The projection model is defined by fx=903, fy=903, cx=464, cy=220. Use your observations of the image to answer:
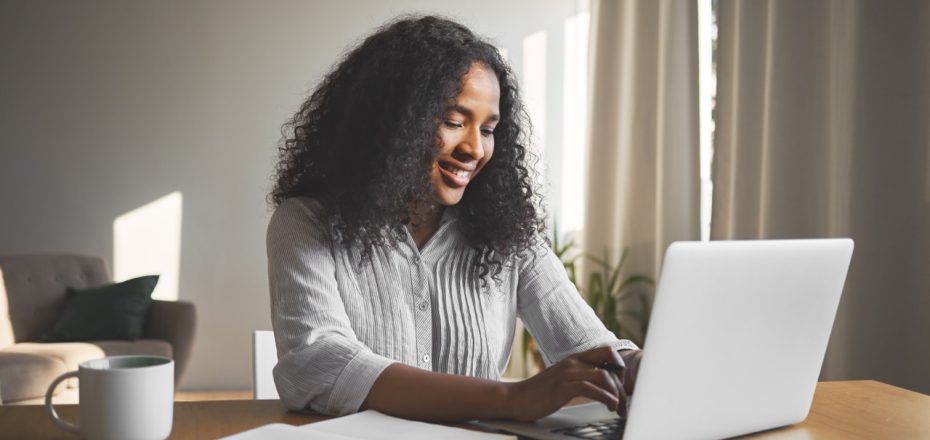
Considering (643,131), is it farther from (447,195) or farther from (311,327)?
(311,327)

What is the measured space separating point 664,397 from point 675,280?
0.41 feet

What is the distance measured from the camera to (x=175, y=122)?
486 centimetres

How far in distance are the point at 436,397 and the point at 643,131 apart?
3.33m

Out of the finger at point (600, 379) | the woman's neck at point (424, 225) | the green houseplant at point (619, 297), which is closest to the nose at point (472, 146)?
the woman's neck at point (424, 225)

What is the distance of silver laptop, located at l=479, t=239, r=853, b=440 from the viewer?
33.5 inches

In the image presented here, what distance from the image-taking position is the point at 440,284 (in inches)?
54.9

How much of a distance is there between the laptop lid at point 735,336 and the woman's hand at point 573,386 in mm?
95

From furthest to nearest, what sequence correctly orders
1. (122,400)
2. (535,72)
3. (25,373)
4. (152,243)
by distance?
(535,72) → (152,243) → (25,373) → (122,400)

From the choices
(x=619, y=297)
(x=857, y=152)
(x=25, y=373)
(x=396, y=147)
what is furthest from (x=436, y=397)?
(x=619, y=297)

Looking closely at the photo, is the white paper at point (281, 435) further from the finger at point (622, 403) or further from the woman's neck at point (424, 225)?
the woman's neck at point (424, 225)

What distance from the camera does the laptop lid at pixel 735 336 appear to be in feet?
2.79

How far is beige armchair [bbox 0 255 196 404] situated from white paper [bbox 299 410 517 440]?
9.94 feet

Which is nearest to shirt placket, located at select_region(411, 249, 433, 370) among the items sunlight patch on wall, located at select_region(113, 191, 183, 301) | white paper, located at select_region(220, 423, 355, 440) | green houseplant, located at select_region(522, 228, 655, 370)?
white paper, located at select_region(220, 423, 355, 440)

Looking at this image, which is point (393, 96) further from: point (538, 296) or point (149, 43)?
point (149, 43)
